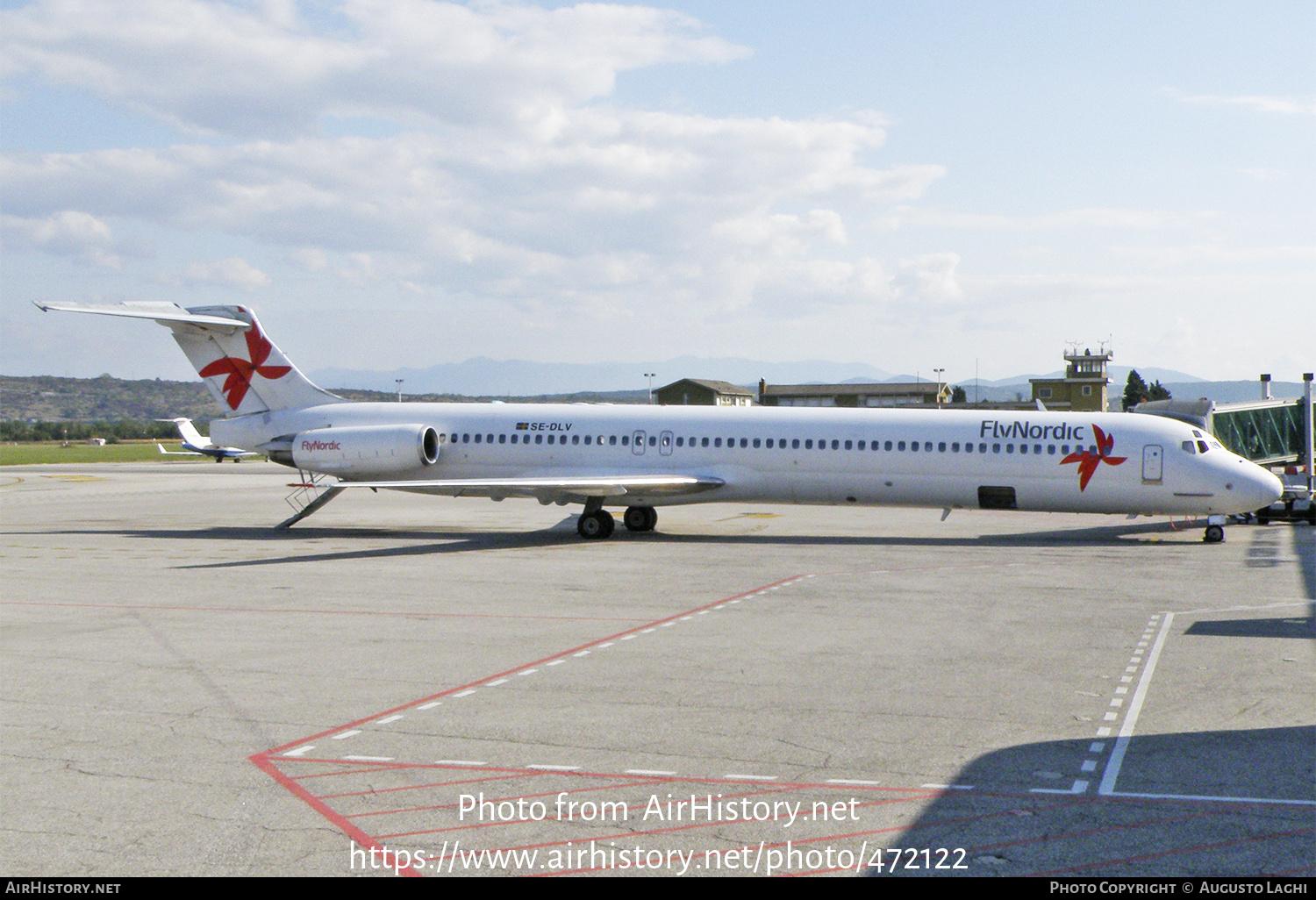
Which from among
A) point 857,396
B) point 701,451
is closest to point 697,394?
point 857,396

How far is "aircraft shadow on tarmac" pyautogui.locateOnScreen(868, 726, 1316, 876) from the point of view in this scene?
7.33m

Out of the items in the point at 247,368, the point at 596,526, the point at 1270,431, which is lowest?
the point at 596,526

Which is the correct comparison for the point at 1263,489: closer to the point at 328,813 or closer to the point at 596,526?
the point at 596,526

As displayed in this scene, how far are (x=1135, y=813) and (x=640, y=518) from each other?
23.4m

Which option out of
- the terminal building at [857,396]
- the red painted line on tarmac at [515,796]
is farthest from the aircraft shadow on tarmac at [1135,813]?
the terminal building at [857,396]

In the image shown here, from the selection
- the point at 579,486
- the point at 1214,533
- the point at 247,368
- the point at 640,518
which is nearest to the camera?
the point at 1214,533

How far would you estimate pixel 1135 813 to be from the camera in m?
8.27

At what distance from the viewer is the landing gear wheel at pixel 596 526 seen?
2947cm

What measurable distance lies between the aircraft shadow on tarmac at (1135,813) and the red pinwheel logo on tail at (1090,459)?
18487 mm

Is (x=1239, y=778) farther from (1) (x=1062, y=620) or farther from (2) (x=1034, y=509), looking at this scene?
(2) (x=1034, y=509)

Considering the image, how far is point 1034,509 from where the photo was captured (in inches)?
1134
